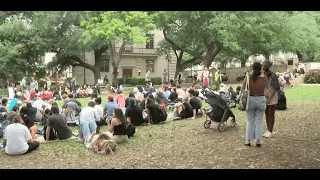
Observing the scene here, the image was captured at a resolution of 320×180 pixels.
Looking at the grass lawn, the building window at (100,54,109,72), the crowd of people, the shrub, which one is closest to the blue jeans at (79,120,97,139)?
the crowd of people

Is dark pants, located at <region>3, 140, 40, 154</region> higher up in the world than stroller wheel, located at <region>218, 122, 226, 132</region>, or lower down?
lower down

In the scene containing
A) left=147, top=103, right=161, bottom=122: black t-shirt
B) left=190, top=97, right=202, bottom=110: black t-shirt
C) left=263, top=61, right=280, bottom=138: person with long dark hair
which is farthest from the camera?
left=190, top=97, right=202, bottom=110: black t-shirt

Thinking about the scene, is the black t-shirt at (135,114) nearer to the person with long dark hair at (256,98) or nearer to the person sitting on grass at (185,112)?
the person sitting on grass at (185,112)

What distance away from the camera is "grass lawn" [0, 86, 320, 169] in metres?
7.65

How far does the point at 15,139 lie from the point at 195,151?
4.51 m

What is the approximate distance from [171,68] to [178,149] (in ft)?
154

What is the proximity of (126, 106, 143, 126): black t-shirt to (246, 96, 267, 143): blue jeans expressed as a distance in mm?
5211

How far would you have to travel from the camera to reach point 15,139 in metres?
9.48

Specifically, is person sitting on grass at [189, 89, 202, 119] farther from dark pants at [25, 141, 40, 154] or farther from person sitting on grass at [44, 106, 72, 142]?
dark pants at [25, 141, 40, 154]

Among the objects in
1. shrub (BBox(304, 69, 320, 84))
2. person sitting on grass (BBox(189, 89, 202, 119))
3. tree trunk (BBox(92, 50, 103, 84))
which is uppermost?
tree trunk (BBox(92, 50, 103, 84))

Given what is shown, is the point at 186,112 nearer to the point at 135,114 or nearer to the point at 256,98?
the point at 135,114

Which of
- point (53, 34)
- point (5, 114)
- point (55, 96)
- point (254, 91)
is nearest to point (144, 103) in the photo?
point (5, 114)

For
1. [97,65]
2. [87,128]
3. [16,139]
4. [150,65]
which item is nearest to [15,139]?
[16,139]

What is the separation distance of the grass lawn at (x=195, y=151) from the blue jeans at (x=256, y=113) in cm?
42
